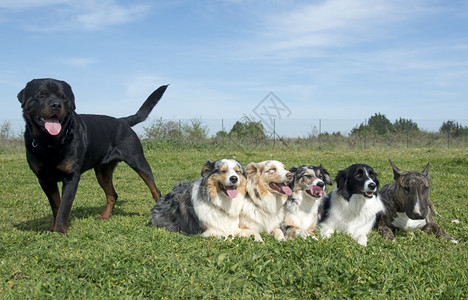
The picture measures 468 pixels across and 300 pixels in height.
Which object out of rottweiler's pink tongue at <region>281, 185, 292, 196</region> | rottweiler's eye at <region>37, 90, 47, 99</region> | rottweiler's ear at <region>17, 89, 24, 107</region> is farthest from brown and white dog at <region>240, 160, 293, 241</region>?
rottweiler's ear at <region>17, 89, 24, 107</region>

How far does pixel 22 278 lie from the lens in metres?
4.35

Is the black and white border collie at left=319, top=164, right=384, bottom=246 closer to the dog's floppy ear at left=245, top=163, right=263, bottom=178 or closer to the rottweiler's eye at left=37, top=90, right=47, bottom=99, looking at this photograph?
the dog's floppy ear at left=245, top=163, right=263, bottom=178

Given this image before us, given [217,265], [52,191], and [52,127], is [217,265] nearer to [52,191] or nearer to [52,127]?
[52,127]

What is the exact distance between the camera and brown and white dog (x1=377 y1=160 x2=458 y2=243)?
5.99m

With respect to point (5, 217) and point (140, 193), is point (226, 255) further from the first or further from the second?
point (140, 193)

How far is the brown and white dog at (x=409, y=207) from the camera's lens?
599 centimetres

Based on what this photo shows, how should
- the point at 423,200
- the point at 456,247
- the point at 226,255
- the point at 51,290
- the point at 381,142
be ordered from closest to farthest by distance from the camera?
the point at 51,290 → the point at 226,255 → the point at 456,247 → the point at 423,200 → the point at 381,142

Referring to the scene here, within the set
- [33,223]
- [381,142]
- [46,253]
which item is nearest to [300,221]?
[46,253]

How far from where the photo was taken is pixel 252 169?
6.29 m

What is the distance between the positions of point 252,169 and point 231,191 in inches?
20.3

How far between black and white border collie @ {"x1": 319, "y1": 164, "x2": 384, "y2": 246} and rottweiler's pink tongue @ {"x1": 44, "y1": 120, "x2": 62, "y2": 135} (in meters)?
3.97

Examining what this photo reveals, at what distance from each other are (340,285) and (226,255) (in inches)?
53.0

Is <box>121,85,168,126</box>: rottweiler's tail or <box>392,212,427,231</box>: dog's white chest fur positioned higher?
<box>121,85,168,126</box>: rottweiler's tail

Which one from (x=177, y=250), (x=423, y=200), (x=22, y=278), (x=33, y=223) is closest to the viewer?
(x=22, y=278)
